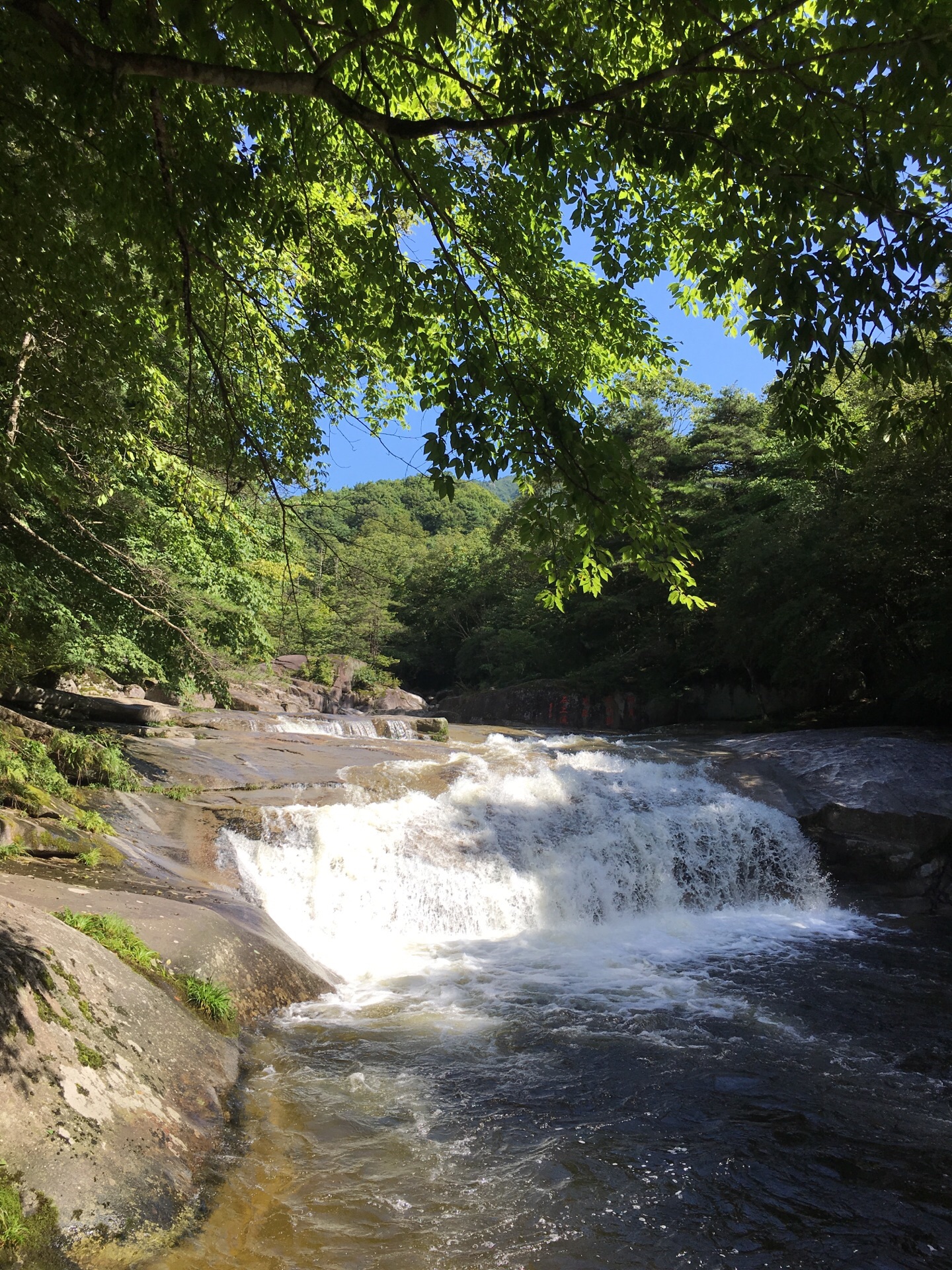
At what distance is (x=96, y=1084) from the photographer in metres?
3.66

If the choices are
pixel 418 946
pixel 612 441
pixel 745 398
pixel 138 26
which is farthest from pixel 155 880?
pixel 745 398

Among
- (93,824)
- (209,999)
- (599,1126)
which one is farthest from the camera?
(93,824)

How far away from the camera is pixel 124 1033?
4199mm

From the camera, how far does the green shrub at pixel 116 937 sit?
16.8ft

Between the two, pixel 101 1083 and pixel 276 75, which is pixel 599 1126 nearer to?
pixel 101 1083

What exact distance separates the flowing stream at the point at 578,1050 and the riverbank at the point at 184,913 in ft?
1.02

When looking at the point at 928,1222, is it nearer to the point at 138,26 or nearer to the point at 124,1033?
the point at 124,1033

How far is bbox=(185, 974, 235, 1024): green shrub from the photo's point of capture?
537 cm

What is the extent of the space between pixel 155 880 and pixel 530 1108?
437cm

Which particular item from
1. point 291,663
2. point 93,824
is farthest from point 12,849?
point 291,663

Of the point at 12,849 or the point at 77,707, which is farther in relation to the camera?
the point at 77,707

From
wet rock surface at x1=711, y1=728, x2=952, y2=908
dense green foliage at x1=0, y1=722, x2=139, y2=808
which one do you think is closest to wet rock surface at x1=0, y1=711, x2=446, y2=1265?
dense green foliage at x1=0, y1=722, x2=139, y2=808

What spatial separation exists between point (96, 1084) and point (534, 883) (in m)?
7.72

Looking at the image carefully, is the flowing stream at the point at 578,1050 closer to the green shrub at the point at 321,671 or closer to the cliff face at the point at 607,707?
the cliff face at the point at 607,707
